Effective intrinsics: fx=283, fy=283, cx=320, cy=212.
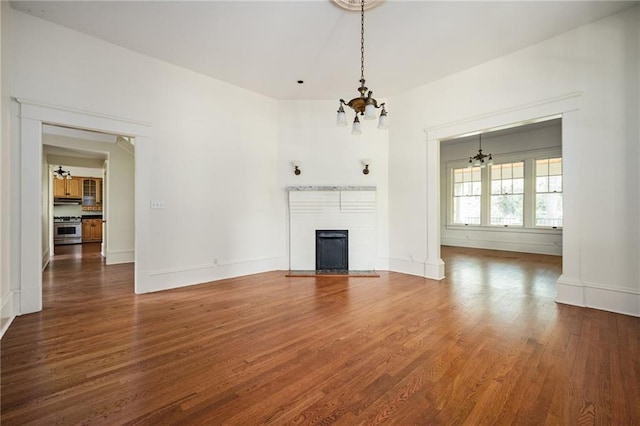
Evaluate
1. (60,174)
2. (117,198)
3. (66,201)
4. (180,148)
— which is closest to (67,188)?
(66,201)

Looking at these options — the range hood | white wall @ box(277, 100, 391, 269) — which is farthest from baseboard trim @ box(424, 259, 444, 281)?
the range hood

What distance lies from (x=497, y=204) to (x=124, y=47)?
29.1ft

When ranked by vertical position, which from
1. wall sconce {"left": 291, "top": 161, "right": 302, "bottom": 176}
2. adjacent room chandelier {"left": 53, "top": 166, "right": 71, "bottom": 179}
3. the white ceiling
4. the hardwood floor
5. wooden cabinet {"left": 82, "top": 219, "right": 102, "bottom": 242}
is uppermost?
the white ceiling

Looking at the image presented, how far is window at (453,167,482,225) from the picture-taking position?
8.35 meters

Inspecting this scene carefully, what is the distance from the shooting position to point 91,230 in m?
10.2

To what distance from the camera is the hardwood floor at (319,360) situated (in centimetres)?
153

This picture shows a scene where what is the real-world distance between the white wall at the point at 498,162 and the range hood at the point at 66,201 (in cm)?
1274

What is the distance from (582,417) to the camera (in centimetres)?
148

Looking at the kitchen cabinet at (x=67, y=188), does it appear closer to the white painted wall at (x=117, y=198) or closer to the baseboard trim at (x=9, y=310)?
the white painted wall at (x=117, y=198)

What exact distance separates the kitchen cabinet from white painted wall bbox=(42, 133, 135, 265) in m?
5.51

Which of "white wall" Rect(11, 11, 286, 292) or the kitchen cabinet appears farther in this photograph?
the kitchen cabinet

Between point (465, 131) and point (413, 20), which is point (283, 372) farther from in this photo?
point (465, 131)

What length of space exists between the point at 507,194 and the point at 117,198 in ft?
32.0

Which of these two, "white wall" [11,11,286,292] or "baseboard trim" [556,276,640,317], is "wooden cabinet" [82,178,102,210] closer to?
"white wall" [11,11,286,292]
